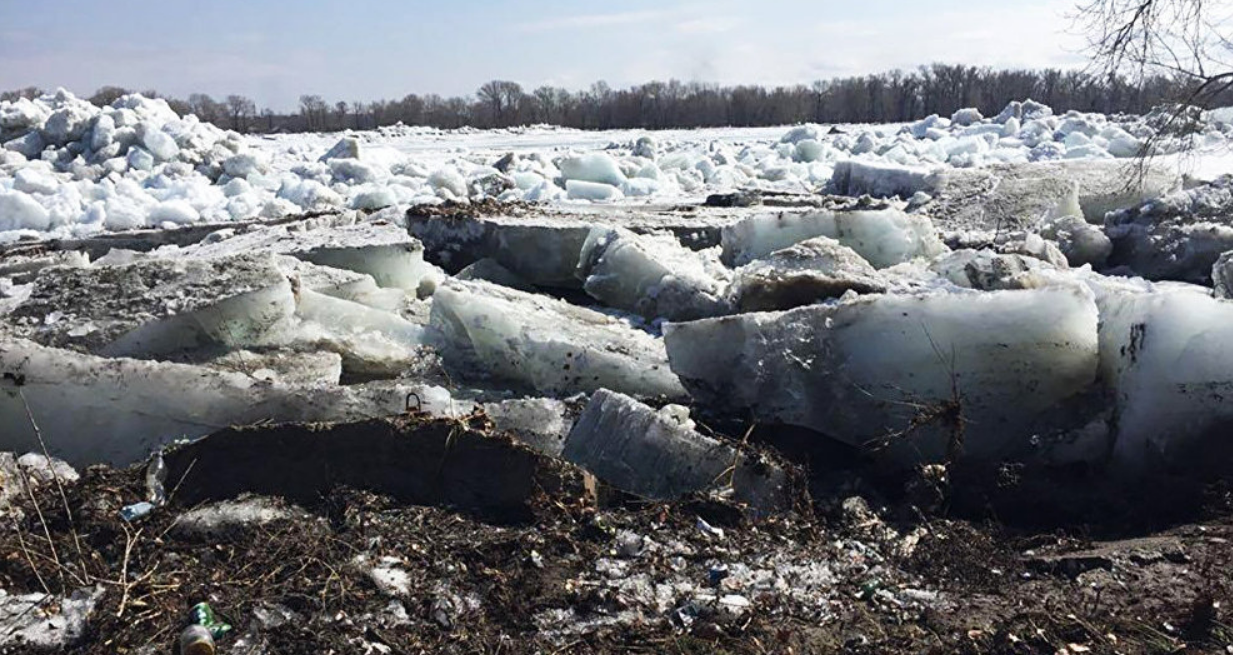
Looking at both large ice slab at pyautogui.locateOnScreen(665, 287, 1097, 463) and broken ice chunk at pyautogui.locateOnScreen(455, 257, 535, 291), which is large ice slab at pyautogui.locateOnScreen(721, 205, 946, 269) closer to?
broken ice chunk at pyautogui.locateOnScreen(455, 257, 535, 291)

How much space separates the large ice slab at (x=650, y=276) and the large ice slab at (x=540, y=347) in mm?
339

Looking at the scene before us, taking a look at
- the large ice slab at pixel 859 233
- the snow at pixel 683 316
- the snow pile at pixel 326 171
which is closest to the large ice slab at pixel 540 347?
the snow at pixel 683 316

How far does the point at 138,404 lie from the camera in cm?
385

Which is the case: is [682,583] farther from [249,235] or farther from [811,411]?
[249,235]

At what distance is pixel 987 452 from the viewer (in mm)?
3604

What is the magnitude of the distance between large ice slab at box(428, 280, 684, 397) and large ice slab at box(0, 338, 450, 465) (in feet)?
3.07

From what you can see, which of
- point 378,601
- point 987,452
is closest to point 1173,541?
point 987,452

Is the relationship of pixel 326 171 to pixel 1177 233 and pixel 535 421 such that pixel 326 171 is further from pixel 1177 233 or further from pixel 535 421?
pixel 535 421

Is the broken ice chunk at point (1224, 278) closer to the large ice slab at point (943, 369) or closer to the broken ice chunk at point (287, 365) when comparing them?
the large ice slab at point (943, 369)

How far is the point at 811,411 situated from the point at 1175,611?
1498 millimetres

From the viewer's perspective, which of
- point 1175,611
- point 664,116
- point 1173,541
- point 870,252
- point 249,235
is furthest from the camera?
point 664,116

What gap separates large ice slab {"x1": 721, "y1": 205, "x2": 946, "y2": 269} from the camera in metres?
6.24

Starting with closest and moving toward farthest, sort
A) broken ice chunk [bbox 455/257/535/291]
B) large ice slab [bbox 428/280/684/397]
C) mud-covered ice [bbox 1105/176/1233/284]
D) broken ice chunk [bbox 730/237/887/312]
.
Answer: large ice slab [bbox 428/280/684/397] < broken ice chunk [bbox 730/237/887/312] < mud-covered ice [bbox 1105/176/1233/284] < broken ice chunk [bbox 455/257/535/291]

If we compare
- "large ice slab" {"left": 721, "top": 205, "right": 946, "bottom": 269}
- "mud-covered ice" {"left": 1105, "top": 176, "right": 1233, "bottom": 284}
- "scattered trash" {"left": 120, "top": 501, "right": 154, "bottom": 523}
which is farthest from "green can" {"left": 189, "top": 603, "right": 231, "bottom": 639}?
"mud-covered ice" {"left": 1105, "top": 176, "right": 1233, "bottom": 284}
